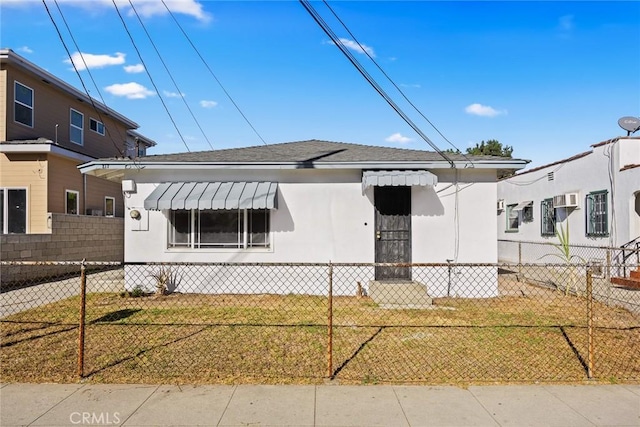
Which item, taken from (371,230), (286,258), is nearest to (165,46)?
(286,258)

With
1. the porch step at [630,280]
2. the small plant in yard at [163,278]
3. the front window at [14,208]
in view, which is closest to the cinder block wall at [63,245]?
the front window at [14,208]

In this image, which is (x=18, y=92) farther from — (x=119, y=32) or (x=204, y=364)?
(x=204, y=364)

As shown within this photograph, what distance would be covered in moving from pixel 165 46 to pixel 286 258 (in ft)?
21.5

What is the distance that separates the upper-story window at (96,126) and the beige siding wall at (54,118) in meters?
0.15

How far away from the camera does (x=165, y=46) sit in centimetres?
1061

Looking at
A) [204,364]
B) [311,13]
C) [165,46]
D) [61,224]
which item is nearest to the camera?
[204,364]

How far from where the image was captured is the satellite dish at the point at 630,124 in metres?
10.5

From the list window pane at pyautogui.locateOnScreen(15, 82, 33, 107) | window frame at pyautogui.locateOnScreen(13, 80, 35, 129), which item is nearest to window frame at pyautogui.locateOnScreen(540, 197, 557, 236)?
window frame at pyautogui.locateOnScreen(13, 80, 35, 129)

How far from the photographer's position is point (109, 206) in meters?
A: 16.3

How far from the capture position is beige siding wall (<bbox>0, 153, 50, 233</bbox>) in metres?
12.1

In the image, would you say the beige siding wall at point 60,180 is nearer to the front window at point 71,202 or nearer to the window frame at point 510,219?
the front window at point 71,202

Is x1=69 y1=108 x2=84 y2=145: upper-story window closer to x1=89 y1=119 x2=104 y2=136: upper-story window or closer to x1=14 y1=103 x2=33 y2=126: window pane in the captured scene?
x1=89 y1=119 x2=104 y2=136: upper-story window

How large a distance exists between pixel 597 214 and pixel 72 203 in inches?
651

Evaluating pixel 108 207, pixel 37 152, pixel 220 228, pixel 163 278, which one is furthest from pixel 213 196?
pixel 108 207
